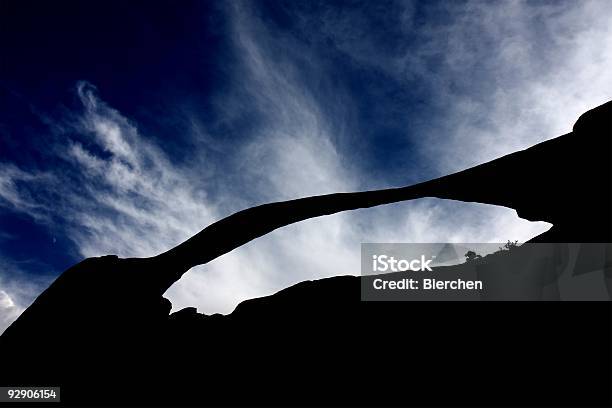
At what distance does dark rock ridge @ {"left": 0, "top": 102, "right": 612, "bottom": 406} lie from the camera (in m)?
5.11

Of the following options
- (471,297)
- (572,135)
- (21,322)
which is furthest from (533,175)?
(21,322)

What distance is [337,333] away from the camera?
6.22 meters

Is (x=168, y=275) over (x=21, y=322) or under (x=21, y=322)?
over

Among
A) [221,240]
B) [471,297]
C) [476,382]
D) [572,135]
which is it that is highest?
[572,135]

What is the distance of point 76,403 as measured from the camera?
5.73 m

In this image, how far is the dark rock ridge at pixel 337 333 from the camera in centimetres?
511

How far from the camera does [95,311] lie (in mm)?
6578

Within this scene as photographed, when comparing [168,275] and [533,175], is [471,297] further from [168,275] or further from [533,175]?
[168,275]

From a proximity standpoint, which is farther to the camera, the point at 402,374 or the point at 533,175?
the point at 533,175

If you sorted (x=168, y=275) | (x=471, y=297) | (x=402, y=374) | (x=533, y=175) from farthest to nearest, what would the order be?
(x=168, y=275) → (x=533, y=175) → (x=471, y=297) → (x=402, y=374)

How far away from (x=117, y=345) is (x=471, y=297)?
644 cm

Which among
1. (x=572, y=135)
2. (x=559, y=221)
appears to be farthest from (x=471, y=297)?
(x=572, y=135)

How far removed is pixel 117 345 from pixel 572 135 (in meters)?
9.19

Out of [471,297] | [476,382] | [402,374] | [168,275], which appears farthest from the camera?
[168,275]
